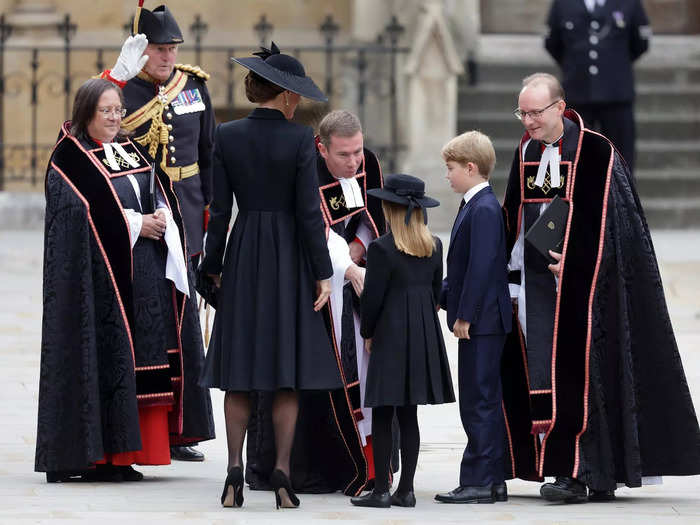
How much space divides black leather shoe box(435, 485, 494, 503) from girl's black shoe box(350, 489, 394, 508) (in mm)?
251

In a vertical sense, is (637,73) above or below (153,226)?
above

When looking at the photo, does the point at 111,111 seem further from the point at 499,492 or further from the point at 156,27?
the point at 499,492

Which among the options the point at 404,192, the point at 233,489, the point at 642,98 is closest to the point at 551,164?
the point at 404,192

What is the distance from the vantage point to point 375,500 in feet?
22.9

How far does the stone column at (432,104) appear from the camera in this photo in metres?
15.9

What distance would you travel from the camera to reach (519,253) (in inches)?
289

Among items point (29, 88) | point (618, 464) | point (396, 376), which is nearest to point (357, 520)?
point (396, 376)

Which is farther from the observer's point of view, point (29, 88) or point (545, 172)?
point (29, 88)

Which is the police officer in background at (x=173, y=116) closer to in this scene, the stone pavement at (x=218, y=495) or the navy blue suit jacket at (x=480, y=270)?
the stone pavement at (x=218, y=495)

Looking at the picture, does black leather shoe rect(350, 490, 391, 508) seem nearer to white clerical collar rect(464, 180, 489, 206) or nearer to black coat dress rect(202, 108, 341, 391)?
black coat dress rect(202, 108, 341, 391)

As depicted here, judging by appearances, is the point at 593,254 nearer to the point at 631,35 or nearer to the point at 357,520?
the point at 357,520

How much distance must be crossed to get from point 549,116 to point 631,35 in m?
7.85

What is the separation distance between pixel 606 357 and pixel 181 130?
2.36m

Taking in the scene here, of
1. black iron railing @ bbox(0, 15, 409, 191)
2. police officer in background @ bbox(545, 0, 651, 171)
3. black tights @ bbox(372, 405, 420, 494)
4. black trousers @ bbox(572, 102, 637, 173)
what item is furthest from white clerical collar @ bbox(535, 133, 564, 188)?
black iron railing @ bbox(0, 15, 409, 191)
